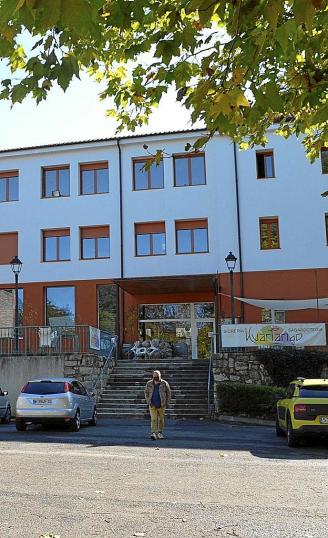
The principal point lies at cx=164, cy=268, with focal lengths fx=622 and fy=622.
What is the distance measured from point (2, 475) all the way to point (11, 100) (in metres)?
5.44

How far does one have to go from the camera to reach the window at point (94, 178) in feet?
98.8

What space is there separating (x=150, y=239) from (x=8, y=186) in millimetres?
7878

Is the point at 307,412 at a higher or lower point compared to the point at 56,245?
lower

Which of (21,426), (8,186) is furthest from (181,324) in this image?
(21,426)

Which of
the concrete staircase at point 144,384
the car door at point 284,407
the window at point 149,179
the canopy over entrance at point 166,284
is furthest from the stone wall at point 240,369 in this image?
the window at point 149,179

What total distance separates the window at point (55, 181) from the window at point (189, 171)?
5483 mm

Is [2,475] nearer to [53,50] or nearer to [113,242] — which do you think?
[53,50]

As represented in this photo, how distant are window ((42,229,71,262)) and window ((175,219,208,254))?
17.7ft

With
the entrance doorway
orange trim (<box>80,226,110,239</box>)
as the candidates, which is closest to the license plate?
the entrance doorway

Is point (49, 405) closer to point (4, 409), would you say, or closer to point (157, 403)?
point (157, 403)

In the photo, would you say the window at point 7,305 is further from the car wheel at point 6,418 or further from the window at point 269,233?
the window at point 269,233

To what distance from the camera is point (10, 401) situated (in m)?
22.5

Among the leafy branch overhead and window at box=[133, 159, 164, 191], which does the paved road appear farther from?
window at box=[133, 159, 164, 191]

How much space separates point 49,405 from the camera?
16344mm
